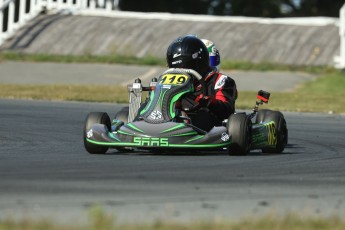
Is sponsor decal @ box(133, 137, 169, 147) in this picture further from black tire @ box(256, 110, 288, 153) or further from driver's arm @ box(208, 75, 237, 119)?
black tire @ box(256, 110, 288, 153)

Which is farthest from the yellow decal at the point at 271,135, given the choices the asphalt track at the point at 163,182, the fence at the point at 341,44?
the fence at the point at 341,44

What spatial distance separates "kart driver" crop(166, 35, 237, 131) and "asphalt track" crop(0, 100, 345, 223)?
1.97ft

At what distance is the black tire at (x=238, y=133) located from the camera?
451 inches

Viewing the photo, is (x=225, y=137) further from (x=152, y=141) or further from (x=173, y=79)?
(x=173, y=79)

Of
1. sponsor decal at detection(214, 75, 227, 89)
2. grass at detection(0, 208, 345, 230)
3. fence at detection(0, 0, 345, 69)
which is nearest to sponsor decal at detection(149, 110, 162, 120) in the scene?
sponsor decal at detection(214, 75, 227, 89)

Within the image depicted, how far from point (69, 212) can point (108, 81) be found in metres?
19.3

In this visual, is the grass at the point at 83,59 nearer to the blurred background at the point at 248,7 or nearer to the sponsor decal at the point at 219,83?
the sponsor decal at the point at 219,83

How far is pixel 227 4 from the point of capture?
50.2 metres

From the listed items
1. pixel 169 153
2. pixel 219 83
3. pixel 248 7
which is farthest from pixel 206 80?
pixel 248 7

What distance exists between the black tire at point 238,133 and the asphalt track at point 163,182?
0.43 feet

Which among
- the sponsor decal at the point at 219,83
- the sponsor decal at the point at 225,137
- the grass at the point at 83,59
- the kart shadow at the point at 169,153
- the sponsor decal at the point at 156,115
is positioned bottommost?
the grass at the point at 83,59

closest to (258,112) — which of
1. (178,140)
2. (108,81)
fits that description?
(178,140)

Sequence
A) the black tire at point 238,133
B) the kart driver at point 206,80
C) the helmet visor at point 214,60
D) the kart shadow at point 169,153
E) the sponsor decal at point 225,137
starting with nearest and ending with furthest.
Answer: the sponsor decal at point 225,137 → the black tire at point 238,133 → the kart shadow at point 169,153 → the kart driver at point 206,80 → the helmet visor at point 214,60

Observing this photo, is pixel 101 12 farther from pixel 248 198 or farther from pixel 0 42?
pixel 248 198
